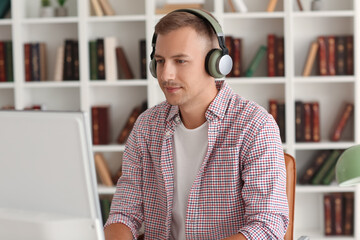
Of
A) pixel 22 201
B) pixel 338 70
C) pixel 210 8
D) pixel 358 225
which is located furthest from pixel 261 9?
pixel 22 201

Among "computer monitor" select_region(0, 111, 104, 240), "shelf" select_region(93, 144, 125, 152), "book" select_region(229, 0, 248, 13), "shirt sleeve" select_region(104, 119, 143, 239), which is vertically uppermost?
"book" select_region(229, 0, 248, 13)

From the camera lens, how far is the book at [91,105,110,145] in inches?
154

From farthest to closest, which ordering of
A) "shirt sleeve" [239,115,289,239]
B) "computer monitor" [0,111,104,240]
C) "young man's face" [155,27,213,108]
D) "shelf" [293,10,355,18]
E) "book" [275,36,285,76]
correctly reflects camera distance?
"book" [275,36,285,76], "shelf" [293,10,355,18], "young man's face" [155,27,213,108], "shirt sleeve" [239,115,289,239], "computer monitor" [0,111,104,240]

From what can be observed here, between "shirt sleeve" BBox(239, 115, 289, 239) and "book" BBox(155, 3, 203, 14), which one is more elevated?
"book" BBox(155, 3, 203, 14)

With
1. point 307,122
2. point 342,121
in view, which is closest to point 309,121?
point 307,122

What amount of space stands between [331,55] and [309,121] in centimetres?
43

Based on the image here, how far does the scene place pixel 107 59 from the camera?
386 centimetres

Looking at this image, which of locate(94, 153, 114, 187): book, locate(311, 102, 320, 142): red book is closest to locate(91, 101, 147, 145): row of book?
locate(94, 153, 114, 187): book

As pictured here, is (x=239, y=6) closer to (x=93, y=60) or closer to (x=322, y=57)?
(x=322, y=57)

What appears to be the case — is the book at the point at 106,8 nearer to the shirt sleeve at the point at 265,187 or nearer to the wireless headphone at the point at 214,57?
the wireless headphone at the point at 214,57

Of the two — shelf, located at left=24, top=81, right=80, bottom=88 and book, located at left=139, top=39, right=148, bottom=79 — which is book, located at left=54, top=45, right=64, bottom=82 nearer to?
shelf, located at left=24, top=81, right=80, bottom=88

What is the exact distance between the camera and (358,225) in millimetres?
3789

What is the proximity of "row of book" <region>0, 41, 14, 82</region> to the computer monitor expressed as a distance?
2.98m

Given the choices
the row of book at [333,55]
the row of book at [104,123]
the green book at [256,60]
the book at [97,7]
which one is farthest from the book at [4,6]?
the row of book at [333,55]
